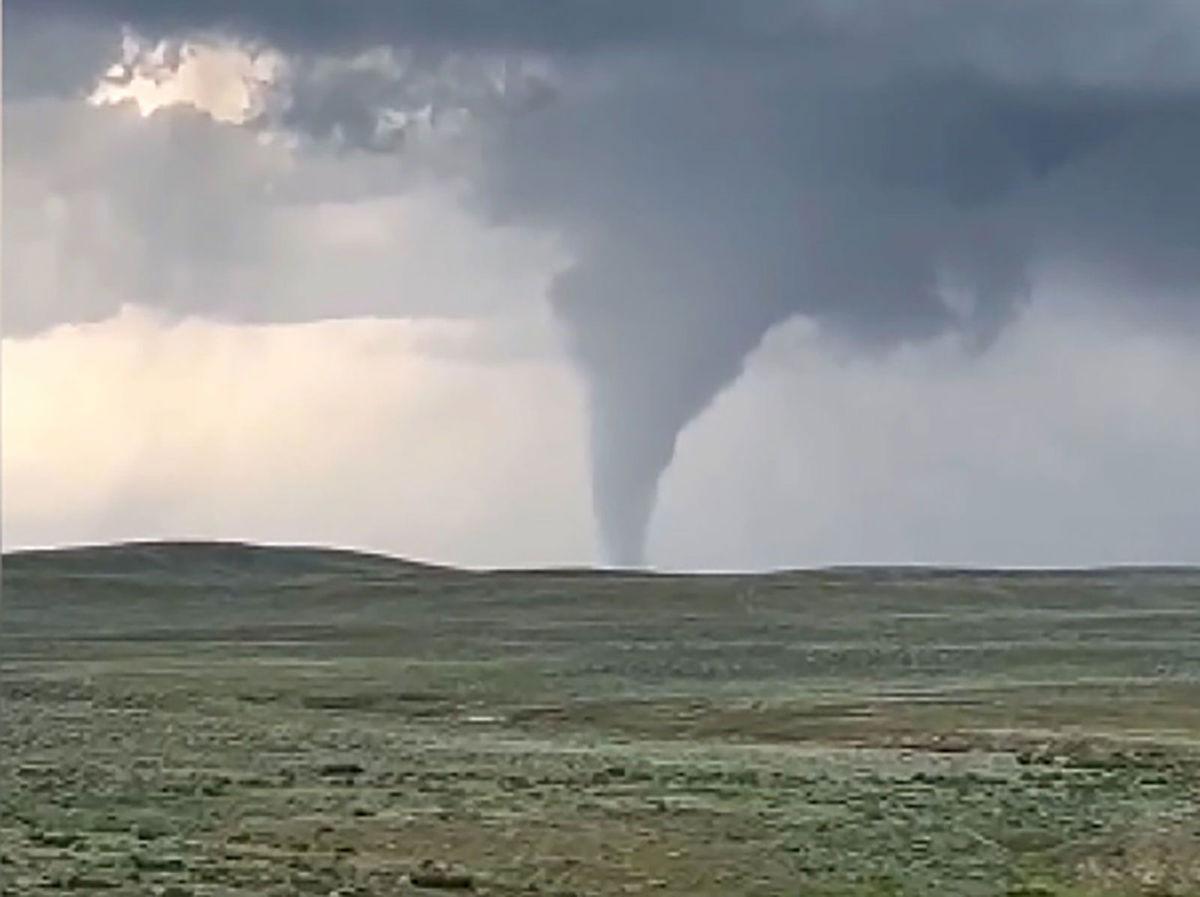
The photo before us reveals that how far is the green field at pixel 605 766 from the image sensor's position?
31.5 m

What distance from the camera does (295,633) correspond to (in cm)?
12562

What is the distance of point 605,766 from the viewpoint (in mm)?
44750

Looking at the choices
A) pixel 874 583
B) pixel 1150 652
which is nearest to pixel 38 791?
pixel 1150 652

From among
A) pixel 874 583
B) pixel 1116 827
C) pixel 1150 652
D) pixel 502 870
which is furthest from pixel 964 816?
pixel 874 583

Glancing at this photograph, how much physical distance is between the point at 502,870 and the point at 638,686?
5048 cm

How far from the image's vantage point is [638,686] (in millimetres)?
81250

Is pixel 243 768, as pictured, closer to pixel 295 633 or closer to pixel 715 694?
pixel 715 694

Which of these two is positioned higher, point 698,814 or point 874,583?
point 874,583

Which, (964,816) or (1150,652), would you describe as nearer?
(964,816)

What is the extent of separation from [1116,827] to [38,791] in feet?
61.0

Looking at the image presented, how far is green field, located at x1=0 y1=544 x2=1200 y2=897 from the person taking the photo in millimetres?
31453

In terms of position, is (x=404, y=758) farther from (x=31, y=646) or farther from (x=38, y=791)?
(x=31, y=646)

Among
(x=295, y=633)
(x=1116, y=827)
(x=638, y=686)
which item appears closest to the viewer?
(x=1116, y=827)

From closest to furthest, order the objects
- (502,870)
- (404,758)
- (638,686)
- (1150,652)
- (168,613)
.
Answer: (502,870) < (404,758) < (638,686) < (1150,652) < (168,613)
